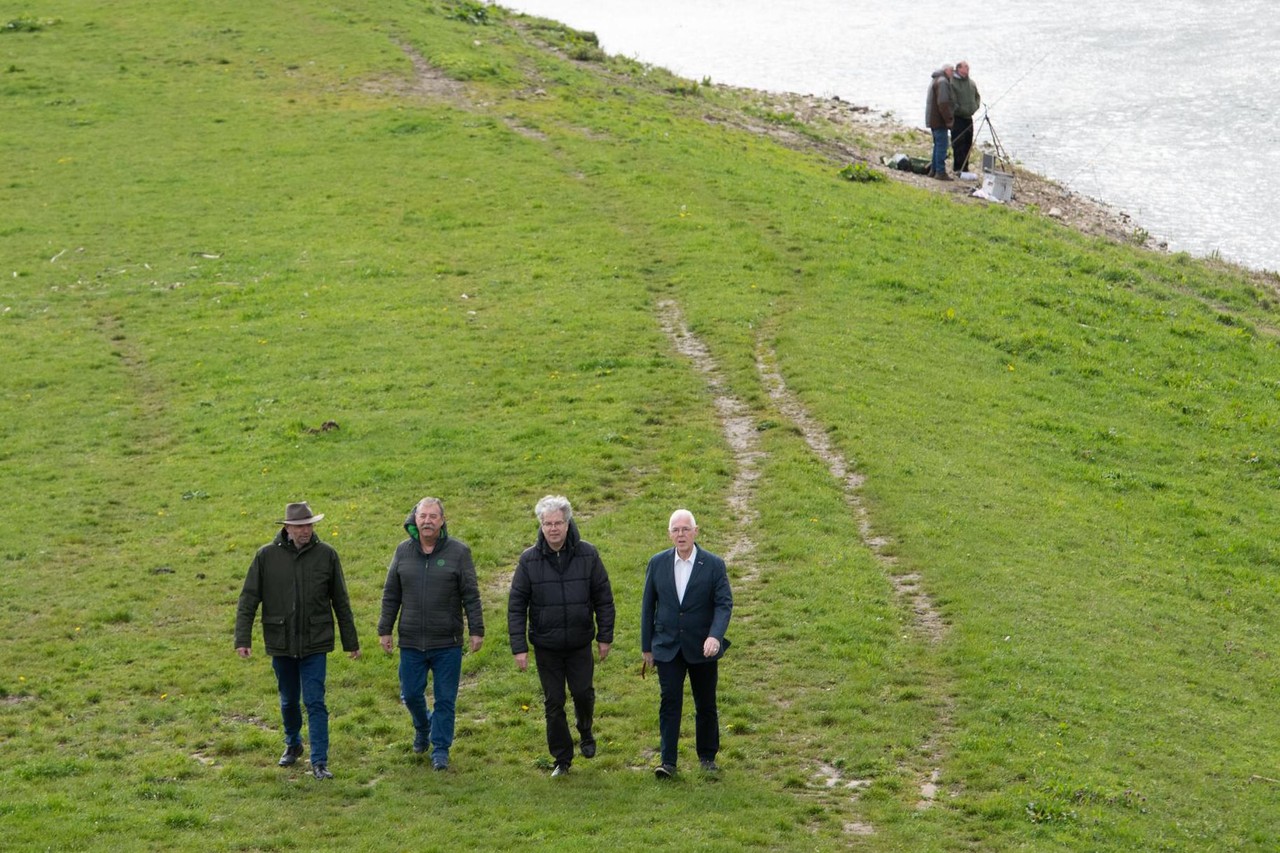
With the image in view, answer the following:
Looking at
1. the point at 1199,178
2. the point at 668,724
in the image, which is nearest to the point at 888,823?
the point at 668,724

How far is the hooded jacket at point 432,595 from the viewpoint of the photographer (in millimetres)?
15297

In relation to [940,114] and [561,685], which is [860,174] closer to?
[940,114]

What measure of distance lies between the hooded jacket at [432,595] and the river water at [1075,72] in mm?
37296

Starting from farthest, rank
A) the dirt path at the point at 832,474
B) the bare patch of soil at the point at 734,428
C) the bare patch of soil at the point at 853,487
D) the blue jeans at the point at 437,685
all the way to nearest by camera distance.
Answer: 1. the bare patch of soil at the point at 734,428
2. the bare patch of soil at the point at 853,487
3. the dirt path at the point at 832,474
4. the blue jeans at the point at 437,685

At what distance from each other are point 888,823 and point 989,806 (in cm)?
110

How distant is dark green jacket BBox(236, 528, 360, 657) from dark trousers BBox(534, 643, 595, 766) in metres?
2.03

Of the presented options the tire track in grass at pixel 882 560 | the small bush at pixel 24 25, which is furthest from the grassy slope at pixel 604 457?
the small bush at pixel 24 25

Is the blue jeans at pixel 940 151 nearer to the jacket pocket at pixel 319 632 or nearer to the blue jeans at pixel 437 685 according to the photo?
the blue jeans at pixel 437 685

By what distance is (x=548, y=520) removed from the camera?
48.6ft

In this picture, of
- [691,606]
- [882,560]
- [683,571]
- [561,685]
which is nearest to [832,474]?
[882,560]

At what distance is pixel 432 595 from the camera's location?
50.1ft

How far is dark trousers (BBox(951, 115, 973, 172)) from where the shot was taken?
4859 cm

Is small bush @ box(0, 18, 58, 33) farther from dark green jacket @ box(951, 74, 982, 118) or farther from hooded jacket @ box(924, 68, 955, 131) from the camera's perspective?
dark green jacket @ box(951, 74, 982, 118)

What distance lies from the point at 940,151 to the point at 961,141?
1.52 metres
